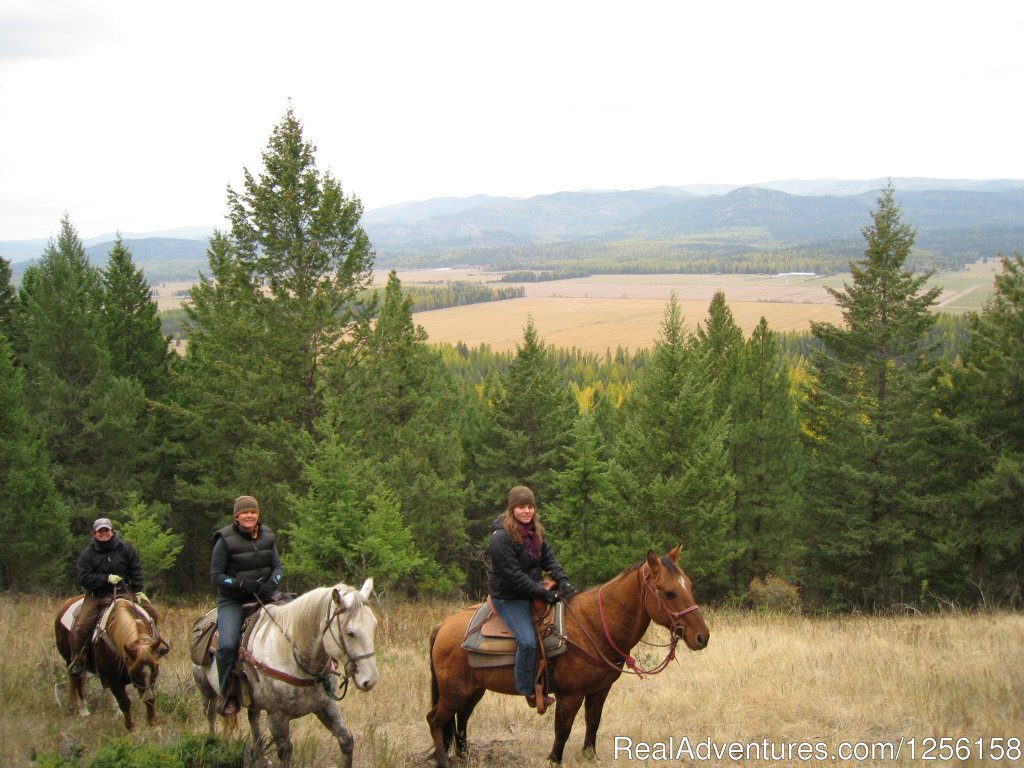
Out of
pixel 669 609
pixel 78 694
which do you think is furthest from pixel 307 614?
pixel 78 694

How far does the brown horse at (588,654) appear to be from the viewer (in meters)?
6.94

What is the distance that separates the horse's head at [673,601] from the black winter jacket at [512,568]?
97 cm

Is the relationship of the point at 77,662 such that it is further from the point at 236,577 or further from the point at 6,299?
the point at 6,299

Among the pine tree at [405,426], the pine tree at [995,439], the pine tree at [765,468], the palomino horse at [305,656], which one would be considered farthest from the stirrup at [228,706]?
the pine tree at [765,468]

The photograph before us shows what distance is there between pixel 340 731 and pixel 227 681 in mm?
1451

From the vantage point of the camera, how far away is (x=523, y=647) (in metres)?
7.09

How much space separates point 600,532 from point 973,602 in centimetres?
1245

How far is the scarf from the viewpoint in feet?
23.9

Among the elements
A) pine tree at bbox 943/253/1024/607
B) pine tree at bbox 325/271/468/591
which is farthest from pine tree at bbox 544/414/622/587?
pine tree at bbox 943/253/1024/607

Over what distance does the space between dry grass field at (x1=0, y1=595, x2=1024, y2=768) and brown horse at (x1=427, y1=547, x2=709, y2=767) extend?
1.59 ft

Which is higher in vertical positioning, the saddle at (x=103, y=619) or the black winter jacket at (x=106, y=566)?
the black winter jacket at (x=106, y=566)

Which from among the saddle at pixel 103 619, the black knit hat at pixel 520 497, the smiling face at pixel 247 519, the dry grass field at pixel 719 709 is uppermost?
the black knit hat at pixel 520 497

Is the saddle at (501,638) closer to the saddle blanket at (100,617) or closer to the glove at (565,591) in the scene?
the glove at (565,591)

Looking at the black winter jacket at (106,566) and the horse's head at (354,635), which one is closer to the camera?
the horse's head at (354,635)
